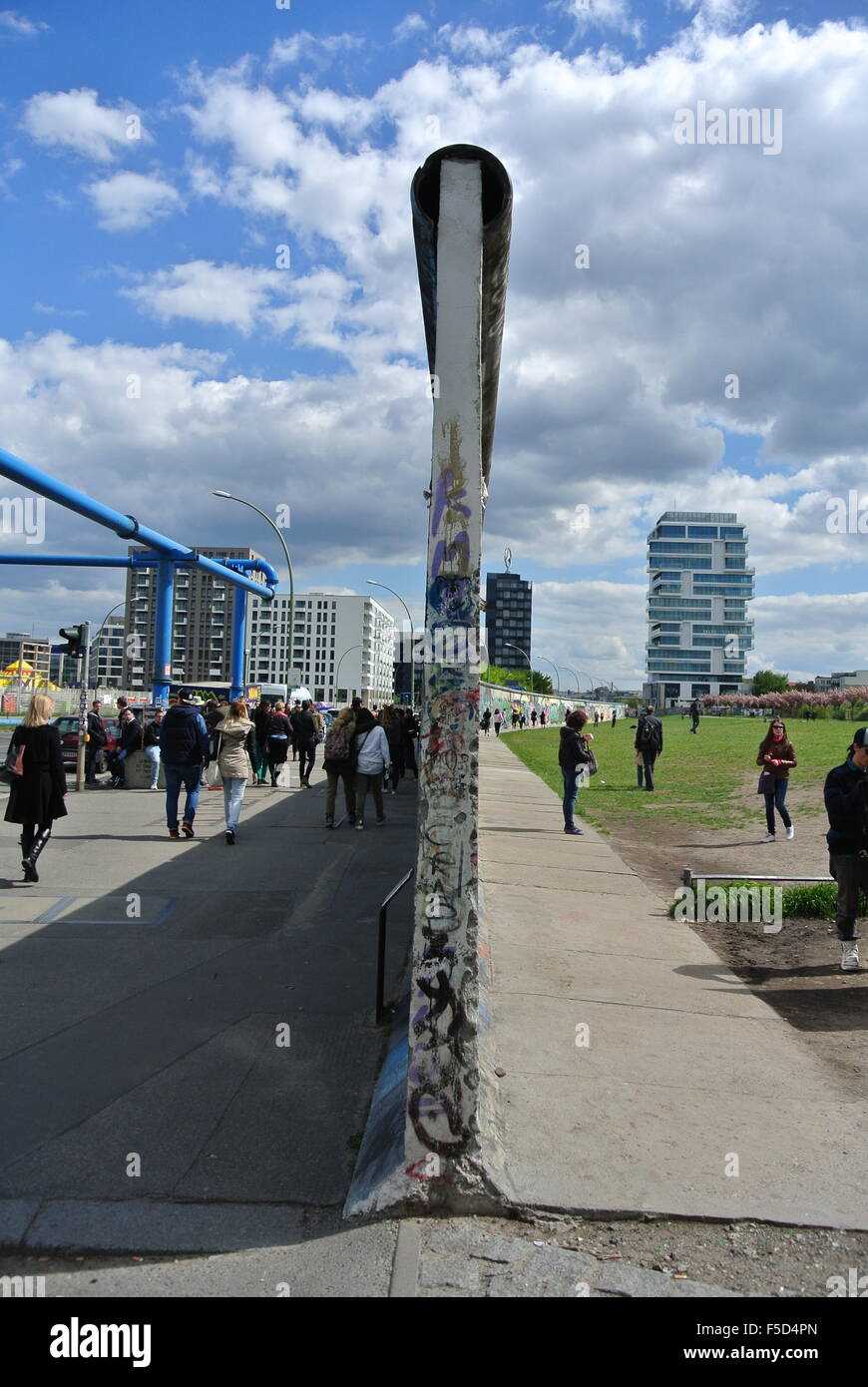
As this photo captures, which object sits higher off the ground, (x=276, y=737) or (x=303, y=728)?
(x=303, y=728)

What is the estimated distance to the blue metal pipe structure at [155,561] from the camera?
2261cm

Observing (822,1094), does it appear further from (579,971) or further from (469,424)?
(469,424)

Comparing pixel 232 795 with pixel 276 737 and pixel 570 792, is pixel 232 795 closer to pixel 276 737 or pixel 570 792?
pixel 570 792

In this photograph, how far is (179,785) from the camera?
12273 mm

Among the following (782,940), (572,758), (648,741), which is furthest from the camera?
(648,741)

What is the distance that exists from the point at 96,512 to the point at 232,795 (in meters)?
16.2

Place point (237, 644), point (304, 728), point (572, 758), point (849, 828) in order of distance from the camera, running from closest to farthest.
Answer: point (849, 828)
point (572, 758)
point (304, 728)
point (237, 644)

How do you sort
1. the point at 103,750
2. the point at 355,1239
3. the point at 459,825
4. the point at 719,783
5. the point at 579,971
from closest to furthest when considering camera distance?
the point at 355,1239 < the point at 459,825 < the point at 579,971 < the point at 103,750 < the point at 719,783

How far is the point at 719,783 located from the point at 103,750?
14776mm

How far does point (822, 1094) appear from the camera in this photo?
457 centimetres

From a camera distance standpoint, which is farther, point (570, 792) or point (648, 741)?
point (648, 741)

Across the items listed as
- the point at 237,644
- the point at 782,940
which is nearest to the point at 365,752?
the point at 782,940

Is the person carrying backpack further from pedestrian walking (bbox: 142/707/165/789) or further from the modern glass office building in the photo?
the modern glass office building

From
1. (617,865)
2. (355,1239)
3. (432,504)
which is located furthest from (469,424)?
(617,865)
